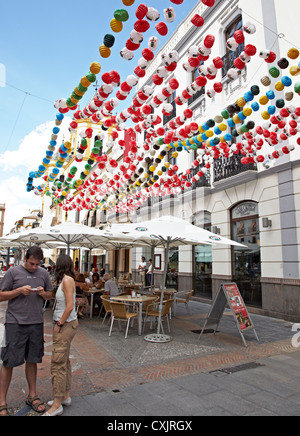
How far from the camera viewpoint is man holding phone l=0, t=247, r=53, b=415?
314 cm

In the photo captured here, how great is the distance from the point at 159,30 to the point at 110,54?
0.82 meters

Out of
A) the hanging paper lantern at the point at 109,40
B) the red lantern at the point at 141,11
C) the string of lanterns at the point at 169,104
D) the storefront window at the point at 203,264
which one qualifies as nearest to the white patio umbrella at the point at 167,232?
the string of lanterns at the point at 169,104

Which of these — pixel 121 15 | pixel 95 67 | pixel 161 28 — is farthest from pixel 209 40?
pixel 95 67

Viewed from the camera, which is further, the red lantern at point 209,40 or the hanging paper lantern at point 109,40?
the red lantern at point 209,40

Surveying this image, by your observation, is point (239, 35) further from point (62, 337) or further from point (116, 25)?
point (62, 337)

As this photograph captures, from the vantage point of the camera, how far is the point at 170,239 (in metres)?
7.12

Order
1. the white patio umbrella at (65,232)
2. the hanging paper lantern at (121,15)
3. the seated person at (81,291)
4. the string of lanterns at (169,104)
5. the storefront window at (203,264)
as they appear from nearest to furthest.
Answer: the hanging paper lantern at (121,15) < the string of lanterns at (169,104) < the white patio umbrella at (65,232) < the seated person at (81,291) < the storefront window at (203,264)

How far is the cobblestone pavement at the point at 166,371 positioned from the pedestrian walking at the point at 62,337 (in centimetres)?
25

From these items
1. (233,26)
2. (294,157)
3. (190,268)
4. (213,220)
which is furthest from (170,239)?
(233,26)

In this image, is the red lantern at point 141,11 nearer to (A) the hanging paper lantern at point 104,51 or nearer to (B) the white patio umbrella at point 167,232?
(A) the hanging paper lantern at point 104,51

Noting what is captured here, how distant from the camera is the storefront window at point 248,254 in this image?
10781 mm

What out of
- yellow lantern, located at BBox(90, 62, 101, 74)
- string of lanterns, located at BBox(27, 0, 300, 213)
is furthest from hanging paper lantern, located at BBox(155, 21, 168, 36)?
yellow lantern, located at BBox(90, 62, 101, 74)

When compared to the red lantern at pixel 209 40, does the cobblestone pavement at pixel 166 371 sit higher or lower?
lower

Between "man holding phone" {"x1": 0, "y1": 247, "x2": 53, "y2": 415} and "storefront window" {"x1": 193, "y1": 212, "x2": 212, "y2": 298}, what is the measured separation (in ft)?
34.6
